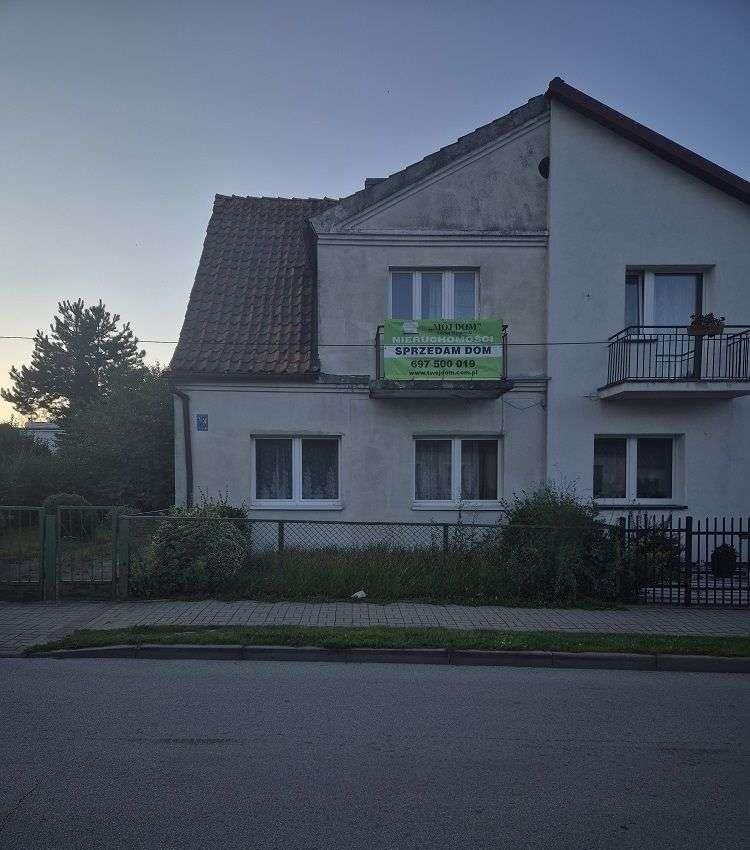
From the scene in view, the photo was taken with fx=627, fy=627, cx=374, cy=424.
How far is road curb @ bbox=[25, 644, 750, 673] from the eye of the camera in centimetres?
670

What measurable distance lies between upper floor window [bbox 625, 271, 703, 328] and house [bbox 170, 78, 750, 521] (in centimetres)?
3

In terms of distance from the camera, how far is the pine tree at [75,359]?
41.6 metres

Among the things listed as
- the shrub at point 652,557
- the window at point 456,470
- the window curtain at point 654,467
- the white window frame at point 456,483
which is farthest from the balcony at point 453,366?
the shrub at point 652,557

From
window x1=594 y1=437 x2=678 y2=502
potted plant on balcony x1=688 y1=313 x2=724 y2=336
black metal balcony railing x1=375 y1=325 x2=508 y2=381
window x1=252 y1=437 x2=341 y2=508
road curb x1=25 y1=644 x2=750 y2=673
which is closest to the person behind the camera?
road curb x1=25 y1=644 x2=750 y2=673

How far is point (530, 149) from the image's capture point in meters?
12.5

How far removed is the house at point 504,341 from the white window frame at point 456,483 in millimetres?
42

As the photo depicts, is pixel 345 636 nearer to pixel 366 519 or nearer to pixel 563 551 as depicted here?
pixel 563 551

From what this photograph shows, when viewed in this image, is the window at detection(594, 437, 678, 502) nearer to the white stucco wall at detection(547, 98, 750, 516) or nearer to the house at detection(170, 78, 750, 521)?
the house at detection(170, 78, 750, 521)

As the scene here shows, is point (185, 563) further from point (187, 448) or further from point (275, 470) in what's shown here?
point (275, 470)

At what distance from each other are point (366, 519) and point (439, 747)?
Result: 7.58 m

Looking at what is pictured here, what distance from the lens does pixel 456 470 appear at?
1246 centimetres

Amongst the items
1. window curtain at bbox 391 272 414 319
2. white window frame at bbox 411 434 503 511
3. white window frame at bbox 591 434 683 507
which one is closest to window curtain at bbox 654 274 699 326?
white window frame at bbox 591 434 683 507

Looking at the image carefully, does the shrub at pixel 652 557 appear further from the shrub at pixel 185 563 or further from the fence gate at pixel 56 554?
the fence gate at pixel 56 554

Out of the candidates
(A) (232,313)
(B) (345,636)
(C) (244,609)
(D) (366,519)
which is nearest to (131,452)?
(A) (232,313)
